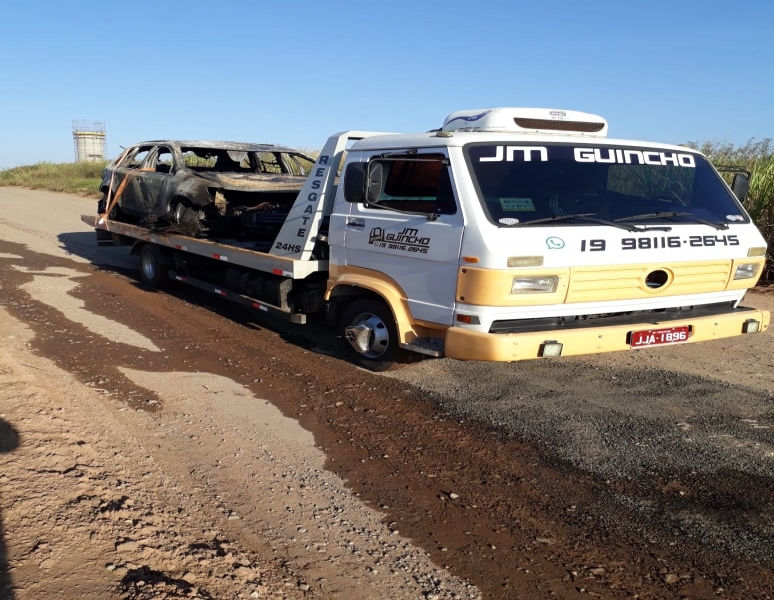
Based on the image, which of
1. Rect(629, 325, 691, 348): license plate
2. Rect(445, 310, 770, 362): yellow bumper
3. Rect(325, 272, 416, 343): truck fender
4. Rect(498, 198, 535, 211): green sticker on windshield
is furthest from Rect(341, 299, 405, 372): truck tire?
Rect(629, 325, 691, 348): license plate

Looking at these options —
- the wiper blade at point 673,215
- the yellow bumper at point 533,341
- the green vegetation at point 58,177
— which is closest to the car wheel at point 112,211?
the yellow bumper at point 533,341

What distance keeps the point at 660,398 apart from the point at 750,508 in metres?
1.83

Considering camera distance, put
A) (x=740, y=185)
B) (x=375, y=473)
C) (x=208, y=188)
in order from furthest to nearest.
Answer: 1. (x=208, y=188)
2. (x=740, y=185)
3. (x=375, y=473)

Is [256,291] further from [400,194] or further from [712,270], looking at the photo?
[712,270]

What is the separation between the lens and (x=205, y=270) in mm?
8727

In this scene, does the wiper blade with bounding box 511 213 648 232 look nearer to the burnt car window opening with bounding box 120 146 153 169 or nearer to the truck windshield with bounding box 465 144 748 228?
the truck windshield with bounding box 465 144 748 228

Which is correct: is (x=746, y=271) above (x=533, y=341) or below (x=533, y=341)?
above

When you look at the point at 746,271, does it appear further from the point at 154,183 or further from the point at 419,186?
the point at 154,183

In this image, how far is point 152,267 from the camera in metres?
9.82

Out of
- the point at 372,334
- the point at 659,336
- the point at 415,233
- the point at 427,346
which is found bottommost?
the point at 372,334

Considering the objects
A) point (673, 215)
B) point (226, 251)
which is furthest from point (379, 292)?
point (226, 251)

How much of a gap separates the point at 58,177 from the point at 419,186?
36.2m

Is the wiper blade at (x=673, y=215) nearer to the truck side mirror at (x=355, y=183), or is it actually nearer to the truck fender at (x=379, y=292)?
the truck fender at (x=379, y=292)

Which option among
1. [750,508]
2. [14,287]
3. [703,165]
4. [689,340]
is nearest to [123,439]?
[750,508]
